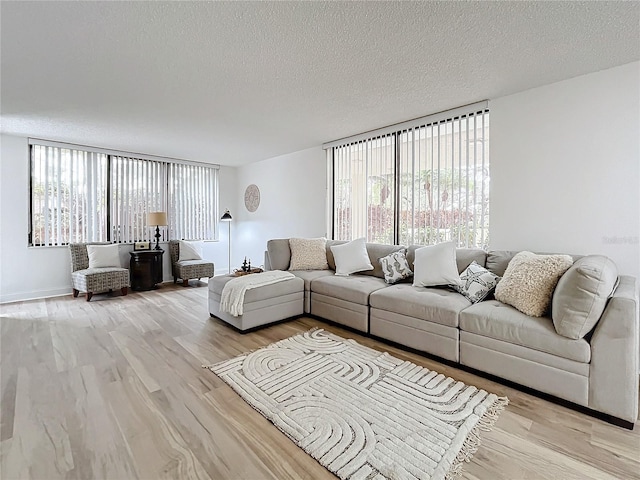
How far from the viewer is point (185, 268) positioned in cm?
550

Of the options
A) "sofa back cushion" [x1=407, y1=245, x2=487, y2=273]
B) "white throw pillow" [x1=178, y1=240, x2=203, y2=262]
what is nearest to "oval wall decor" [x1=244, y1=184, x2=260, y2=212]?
"white throw pillow" [x1=178, y1=240, x2=203, y2=262]

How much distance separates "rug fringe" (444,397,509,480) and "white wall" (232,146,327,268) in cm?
355

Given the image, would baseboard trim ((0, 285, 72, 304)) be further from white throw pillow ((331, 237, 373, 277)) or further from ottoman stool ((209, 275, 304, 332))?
white throw pillow ((331, 237, 373, 277))

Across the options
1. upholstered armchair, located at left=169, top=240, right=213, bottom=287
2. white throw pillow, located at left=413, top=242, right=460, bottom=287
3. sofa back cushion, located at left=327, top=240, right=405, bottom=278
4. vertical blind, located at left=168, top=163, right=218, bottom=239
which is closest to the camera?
white throw pillow, located at left=413, top=242, right=460, bottom=287

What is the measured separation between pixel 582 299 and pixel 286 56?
8.85 ft

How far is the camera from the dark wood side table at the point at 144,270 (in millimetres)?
5172

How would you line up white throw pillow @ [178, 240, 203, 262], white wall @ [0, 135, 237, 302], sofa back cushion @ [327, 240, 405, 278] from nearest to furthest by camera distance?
sofa back cushion @ [327, 240, 405, 278], white wall @ [0, 135, 237, 302], white throw pillow @ [178, 240, 203, 262]

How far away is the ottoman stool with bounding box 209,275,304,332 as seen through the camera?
3.19 meters

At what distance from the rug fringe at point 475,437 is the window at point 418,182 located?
1885mm

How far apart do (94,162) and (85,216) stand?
3.15 feet

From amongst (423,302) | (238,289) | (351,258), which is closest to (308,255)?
(351,258)

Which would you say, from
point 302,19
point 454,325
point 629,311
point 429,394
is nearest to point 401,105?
point 302,19

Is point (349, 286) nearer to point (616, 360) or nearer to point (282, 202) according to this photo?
point (616, 360)

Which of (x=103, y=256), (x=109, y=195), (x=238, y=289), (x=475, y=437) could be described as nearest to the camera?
(x=475, y=437)
